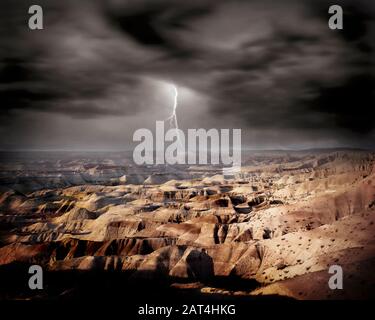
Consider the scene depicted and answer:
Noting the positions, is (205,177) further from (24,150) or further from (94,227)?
(24,150)

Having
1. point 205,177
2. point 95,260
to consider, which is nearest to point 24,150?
point 95,260

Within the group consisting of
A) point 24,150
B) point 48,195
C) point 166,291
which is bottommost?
point 166,291

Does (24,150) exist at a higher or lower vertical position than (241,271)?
higher

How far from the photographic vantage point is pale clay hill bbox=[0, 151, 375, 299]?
17.0 m

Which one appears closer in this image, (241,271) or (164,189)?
(241,271)

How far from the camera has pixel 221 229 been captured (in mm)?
31172

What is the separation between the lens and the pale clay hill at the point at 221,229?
1698 centimetres

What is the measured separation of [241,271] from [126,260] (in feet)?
21.4

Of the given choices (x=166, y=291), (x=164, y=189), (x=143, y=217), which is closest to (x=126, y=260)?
(x=166, y=291)

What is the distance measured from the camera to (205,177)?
53.6m
